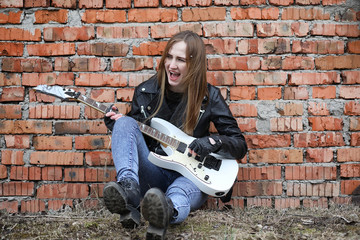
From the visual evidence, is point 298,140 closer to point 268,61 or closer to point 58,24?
point 268,61

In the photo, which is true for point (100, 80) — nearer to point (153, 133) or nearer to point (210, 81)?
point (153, 133)

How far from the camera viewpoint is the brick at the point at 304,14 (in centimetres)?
283

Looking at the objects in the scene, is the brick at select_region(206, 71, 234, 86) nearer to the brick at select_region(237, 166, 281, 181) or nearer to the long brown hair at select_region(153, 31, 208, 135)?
the long brown hair at select_region(153, 31, 208, 135)

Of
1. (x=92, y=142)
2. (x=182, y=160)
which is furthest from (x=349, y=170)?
(x=92, y=142)

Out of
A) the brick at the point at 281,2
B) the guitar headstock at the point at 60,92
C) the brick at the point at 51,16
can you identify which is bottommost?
the guitar headstock at the point at 60,92

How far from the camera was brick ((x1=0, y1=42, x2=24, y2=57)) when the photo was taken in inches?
110

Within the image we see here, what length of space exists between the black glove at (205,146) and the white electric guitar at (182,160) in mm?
77

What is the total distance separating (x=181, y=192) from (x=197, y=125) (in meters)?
0.58

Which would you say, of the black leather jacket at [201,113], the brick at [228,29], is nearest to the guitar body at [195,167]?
the black leather jacket at [201,113]

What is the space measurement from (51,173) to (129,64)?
41.0 inches

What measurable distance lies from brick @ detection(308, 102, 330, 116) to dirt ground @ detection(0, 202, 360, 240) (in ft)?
2.44

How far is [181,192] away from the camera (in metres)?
2.22

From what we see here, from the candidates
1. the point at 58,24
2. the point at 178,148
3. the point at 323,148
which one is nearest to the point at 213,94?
the point at 178,148

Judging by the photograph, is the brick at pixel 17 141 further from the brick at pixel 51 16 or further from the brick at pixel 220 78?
the brick at pixel 220 78
